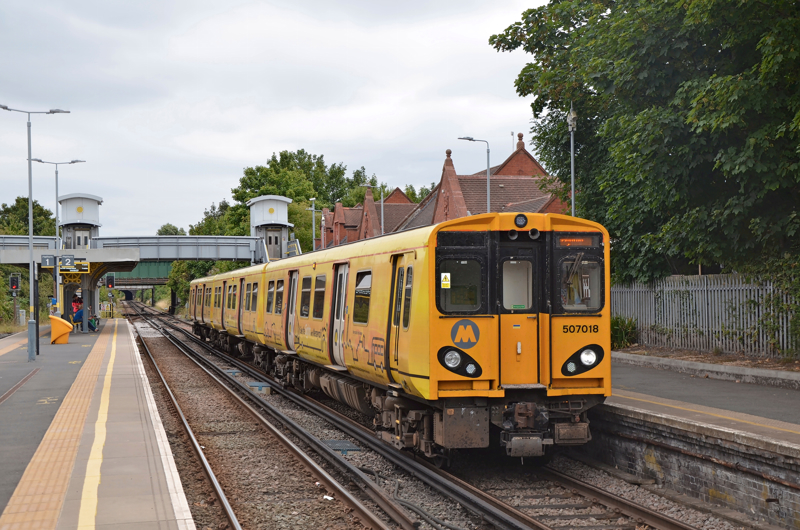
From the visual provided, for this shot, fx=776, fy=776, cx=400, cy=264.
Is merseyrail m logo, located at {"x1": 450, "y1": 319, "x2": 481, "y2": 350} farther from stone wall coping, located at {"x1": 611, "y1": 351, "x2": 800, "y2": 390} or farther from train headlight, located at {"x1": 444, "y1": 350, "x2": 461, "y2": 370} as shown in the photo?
stone wall coping, located at {"x1": 611, "y1": 351, "x2": 800, "y2": 390}

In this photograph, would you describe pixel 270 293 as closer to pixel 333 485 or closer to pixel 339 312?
pixel 339 312

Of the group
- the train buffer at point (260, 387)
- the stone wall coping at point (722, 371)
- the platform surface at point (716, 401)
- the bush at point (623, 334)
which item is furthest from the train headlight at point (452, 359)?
the bush at point (623, 334)

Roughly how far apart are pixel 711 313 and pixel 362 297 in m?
9.45

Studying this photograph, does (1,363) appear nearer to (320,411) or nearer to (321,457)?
(320,411)

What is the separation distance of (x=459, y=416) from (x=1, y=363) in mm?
19254

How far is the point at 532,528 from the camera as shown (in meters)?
7.07

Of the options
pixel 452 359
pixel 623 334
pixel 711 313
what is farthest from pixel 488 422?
pixel 623 334

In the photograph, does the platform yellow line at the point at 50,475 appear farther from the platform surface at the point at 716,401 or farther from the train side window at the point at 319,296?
the platform surface at the point at 716,401

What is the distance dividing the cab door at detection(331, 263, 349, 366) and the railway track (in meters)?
2.20

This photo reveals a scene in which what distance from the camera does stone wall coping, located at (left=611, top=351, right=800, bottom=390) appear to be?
1279 cm

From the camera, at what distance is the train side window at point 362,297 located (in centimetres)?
1095

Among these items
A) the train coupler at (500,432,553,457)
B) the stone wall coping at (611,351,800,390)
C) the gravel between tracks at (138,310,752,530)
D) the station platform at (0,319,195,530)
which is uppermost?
the stone wall coping at (611,351,800,390)

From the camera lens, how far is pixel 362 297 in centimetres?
1120

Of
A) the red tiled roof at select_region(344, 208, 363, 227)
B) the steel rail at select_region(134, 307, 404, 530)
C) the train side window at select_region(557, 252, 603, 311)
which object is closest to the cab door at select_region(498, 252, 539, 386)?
the train side window at select_region(557, 252, 603, 311)
